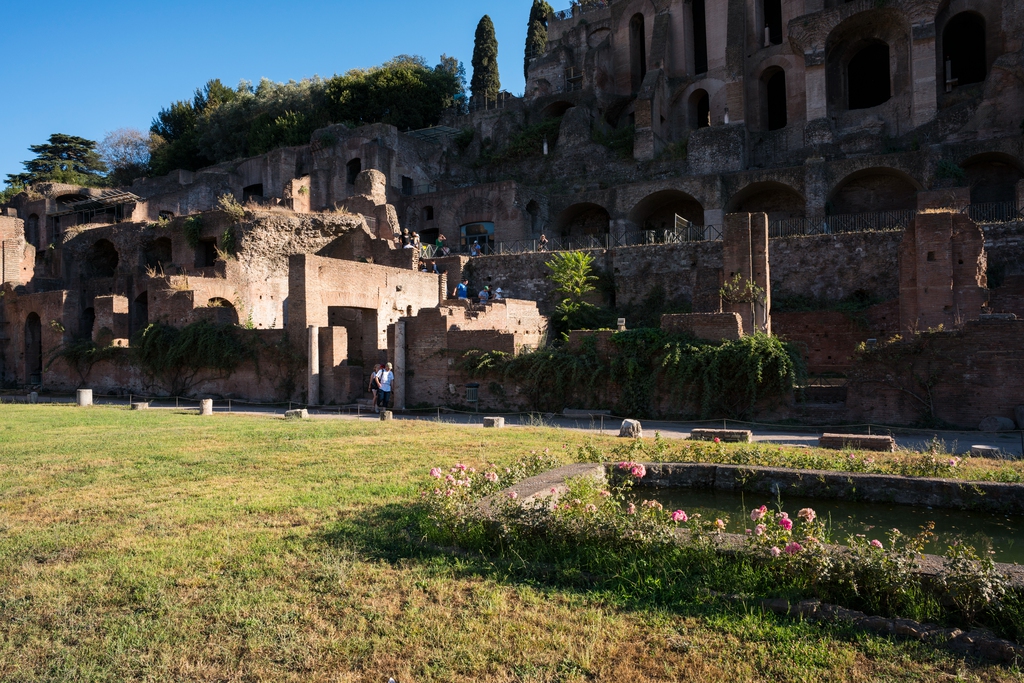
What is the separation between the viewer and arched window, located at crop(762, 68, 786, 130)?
3931 cm

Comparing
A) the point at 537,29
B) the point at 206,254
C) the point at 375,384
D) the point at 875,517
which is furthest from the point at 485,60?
the point at 875,517

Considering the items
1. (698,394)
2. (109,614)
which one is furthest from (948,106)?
(109,614)

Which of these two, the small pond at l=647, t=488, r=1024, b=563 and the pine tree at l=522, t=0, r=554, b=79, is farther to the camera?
the pine tree at l=522, t=0, r=554, b=79

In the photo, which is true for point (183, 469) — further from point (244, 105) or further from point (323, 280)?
point (244, 105)

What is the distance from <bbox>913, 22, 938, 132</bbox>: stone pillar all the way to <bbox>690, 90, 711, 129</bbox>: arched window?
1106 cm

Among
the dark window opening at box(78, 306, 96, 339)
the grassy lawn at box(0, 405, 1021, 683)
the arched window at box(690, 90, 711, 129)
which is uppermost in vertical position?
the arched window at box(690, 90, 711, 129)

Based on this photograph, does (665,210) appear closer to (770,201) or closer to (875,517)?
(770,201)

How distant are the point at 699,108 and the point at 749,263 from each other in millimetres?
26608

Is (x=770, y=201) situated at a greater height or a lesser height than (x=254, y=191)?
lesser

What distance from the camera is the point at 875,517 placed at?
648cm

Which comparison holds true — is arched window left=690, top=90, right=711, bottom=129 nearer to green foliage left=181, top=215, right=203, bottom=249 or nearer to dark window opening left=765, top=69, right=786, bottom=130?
dark window opening left=765, top=69, right=786, bottom=130

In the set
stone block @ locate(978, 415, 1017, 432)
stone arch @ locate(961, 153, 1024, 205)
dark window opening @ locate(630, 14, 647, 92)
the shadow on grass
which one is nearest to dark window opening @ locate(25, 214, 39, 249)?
dark window opening @ locate(630, 14, 647, 92)

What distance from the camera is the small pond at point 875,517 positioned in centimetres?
573

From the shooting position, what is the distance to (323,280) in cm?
2084
